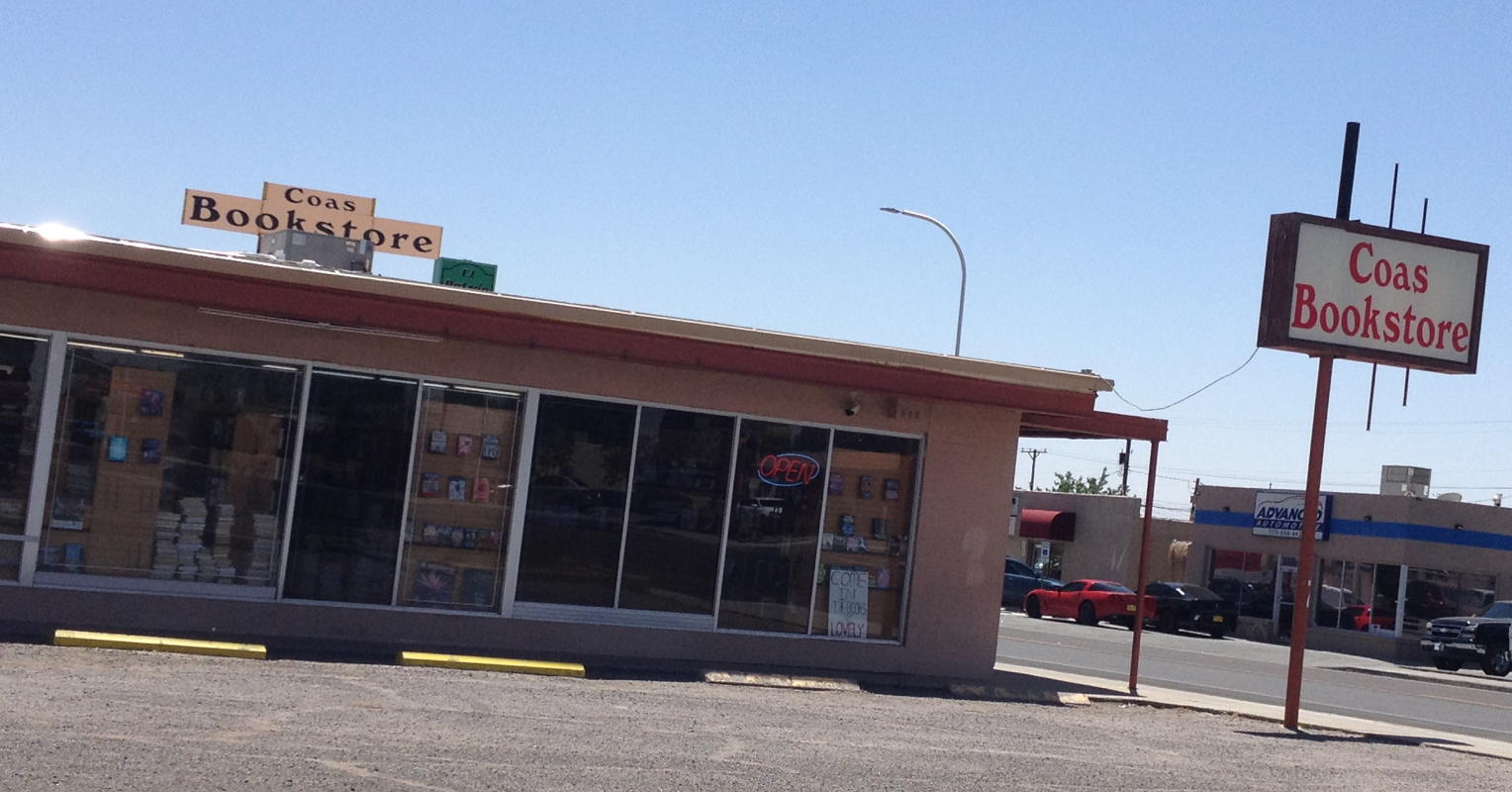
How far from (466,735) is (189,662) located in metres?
3.89

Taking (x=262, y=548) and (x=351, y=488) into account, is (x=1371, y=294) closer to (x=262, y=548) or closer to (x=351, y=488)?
(x=351, y=488)

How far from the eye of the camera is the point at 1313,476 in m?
16.5

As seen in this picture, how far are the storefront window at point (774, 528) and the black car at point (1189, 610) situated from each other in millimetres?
28947

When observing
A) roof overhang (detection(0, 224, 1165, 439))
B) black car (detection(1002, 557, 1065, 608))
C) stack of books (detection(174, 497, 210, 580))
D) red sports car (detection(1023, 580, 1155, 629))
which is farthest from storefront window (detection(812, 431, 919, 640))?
black car (detection(1002, 557, 1065, 608))

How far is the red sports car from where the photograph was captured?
4441cm

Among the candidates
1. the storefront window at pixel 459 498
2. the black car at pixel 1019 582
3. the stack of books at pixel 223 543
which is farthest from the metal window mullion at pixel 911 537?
the black car at pixel 1019 582

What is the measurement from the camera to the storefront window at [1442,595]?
1694 inches

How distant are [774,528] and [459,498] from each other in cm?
357

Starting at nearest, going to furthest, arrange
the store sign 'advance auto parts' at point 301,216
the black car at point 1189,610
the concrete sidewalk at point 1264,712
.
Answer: the concrete sidewalk at point 1264,712, the store sign 'advance auto parts' at point 301,216, the black car at point 1189,610

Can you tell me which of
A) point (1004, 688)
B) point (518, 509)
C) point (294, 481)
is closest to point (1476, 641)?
point (1004, 688)

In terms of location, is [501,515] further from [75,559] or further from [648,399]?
[75,559]

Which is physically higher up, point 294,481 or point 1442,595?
point 294,481

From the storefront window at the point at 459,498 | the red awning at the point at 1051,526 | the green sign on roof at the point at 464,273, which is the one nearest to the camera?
the storefront window at the point at 459,498

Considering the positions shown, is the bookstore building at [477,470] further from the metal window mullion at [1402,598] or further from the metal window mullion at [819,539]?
the metal window mullion at [1402,598]
